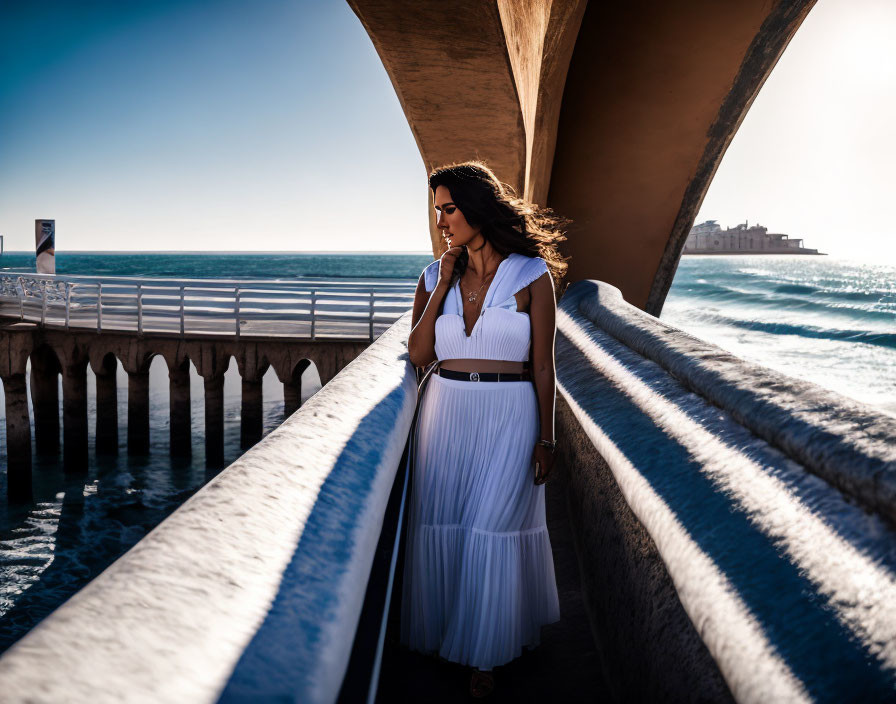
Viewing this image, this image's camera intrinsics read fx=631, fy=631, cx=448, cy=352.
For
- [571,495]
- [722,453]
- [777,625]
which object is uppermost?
[722,453]

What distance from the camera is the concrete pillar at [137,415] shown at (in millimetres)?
14367

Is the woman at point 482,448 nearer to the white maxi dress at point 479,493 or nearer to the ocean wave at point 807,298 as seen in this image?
the white maxi dress at point 479,493

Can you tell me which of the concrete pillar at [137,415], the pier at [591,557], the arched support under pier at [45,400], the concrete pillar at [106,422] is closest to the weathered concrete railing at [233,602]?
the pier at [591,557]

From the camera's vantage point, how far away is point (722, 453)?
105cm

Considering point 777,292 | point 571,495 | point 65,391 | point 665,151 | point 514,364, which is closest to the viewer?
point 514,364

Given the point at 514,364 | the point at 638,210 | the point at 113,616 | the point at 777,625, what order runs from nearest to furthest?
the point at 113,616
the point at 777,625
the point at 514,364
the point at 638,210

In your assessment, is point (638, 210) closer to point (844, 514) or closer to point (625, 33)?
point (625, 33)

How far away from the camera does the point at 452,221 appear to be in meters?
2.15

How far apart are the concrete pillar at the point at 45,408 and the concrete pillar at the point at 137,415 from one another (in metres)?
2.28

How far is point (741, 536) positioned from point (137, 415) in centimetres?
1552

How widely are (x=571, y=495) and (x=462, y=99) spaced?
280 inches

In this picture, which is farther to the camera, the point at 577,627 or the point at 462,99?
the point at 462,99

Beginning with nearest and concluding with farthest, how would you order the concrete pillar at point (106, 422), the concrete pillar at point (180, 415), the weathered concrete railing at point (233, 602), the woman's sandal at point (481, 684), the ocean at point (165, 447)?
the weathered concrete railing at point (233, 602) → the woman's sandal at point (481, 684) → the ocean at point (165, 447) → the concrete pillar at point (180, 415) → the concrete pillar at point (106, 422)

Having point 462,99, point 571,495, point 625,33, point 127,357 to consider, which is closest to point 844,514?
point 571,495
